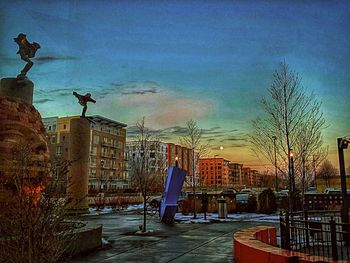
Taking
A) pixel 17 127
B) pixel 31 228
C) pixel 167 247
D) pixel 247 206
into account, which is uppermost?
pixel 17 127

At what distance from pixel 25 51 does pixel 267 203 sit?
1719 cm

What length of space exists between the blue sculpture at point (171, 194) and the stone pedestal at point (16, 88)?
7689mm

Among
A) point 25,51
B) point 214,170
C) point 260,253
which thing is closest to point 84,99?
point 25,51

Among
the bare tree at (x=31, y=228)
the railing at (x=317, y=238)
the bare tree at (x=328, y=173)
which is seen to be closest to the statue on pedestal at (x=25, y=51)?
the bare tree at (x=31, y=228)

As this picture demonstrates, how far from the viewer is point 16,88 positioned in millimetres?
10758

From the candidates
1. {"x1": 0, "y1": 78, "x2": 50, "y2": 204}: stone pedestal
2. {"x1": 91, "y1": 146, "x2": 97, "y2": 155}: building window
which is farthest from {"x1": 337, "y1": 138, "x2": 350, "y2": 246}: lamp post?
{"x1": 91, "y1": 146, "x2": 97, "y2": 155}: building window

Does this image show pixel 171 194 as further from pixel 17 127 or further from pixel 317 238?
pixel 317 238

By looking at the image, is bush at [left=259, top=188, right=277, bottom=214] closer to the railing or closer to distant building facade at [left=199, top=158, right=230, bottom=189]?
the railing

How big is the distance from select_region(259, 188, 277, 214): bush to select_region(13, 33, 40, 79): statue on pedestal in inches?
654

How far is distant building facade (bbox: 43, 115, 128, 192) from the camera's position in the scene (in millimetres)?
58688

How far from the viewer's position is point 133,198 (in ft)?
115

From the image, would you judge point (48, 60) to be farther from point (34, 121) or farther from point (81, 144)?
point (81, 144)

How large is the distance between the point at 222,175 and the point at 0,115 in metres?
139

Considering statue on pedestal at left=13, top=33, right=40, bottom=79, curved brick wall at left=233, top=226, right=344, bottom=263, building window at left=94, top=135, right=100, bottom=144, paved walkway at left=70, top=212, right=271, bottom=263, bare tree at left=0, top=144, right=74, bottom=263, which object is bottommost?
paved walkway at left=70, top=212, right=271, bottom=263
